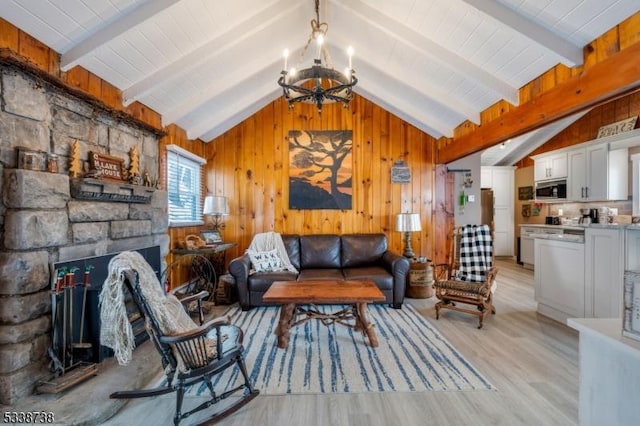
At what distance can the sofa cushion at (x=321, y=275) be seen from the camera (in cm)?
390

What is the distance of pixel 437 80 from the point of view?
3496 mm

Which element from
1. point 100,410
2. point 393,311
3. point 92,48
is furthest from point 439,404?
point 92,48

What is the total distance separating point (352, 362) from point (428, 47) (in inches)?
116

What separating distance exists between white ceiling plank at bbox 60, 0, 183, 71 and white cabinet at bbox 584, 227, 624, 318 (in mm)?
4178

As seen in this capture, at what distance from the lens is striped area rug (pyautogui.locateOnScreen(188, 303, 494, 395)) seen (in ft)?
7.12

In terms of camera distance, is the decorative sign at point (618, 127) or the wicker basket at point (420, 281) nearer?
the wicker basket at point (420, 281)

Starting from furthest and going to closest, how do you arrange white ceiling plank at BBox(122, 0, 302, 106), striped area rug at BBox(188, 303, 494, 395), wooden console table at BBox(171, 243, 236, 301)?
wooden console table at BBox(171, 243, 236, 301)
white ceiling plank at BBox(122, 0, 302, 106)
striped area rug at BBox(188, 303, 494, 395)

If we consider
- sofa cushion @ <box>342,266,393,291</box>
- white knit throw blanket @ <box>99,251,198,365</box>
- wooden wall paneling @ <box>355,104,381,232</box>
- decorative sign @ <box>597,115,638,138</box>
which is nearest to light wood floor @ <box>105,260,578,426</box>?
white knit throw blanket @ <box>99,251,198,365</box>

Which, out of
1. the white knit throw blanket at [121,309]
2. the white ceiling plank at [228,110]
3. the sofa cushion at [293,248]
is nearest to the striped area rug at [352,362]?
the white knit throw blanket at [121,309]

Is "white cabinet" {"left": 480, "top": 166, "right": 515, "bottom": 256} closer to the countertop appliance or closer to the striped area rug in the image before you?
the countertop appliance

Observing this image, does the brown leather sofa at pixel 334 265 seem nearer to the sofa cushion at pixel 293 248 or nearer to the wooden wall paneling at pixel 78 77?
the sofa cushion at pixel 293 248

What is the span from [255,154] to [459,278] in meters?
3.51

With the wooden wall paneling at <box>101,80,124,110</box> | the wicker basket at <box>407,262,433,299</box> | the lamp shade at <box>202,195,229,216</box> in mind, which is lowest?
the wicker basket at <box>407,262,433,299</box>

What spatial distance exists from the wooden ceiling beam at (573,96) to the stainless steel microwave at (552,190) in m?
3.61
